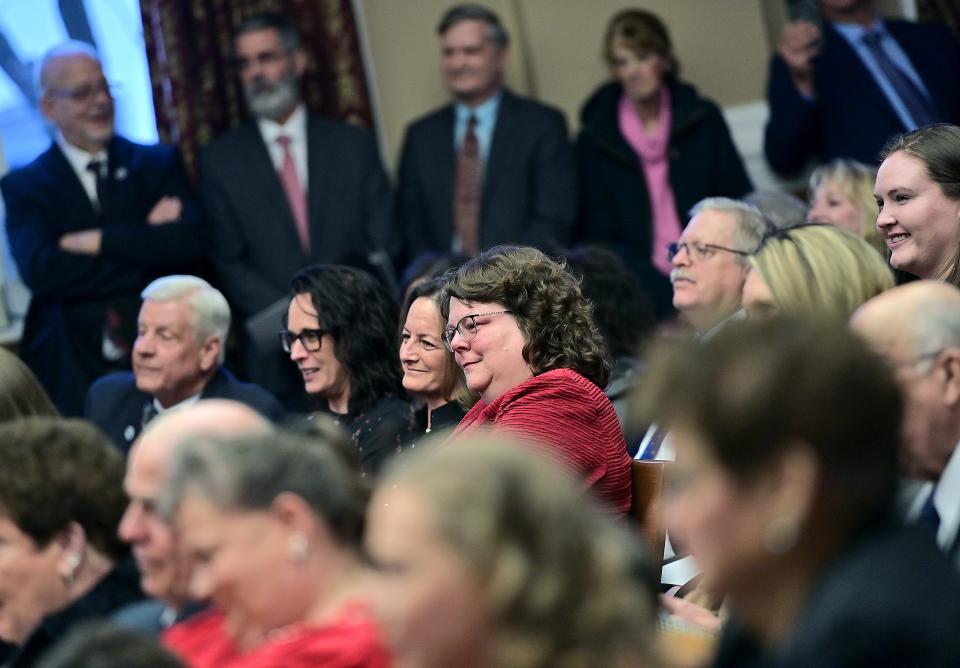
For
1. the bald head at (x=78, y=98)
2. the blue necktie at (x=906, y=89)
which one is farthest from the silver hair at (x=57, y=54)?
the blue necktie at (x=906, y=89)

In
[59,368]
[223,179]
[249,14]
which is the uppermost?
[249,14]

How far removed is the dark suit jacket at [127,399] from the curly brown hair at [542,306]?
127cm

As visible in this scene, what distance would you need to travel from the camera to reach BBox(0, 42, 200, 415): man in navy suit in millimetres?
5711

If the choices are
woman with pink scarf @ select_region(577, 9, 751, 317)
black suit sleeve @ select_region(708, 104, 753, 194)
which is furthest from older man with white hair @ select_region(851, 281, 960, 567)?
black suit sleeve @ select_region(708, 104, 753, 194)

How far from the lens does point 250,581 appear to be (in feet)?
6.89

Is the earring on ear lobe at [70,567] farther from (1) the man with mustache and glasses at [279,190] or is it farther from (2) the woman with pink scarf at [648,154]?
(2) the woman with pink scarf at [648,154]

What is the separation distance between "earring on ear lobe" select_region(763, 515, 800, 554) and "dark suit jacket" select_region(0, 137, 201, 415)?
436 centimetres

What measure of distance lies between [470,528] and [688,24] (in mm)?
5417

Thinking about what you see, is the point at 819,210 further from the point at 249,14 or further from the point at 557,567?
the point at 557,567

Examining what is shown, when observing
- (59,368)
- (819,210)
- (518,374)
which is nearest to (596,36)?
(819,210)

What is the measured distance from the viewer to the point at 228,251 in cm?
594

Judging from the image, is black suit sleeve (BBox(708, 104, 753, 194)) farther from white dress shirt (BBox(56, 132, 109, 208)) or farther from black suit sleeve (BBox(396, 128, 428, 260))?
white dress shirt (BBox(56, 132, 109, 208))

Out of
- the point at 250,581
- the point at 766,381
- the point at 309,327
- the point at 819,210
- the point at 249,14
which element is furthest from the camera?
the point at 249,14

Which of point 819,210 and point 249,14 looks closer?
point 819,210
